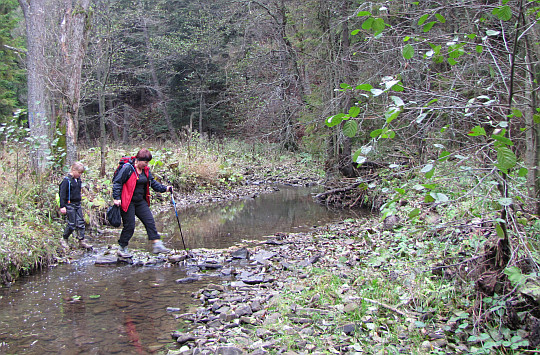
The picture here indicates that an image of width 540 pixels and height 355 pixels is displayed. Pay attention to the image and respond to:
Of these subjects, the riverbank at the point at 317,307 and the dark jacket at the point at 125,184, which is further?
the dark jacket at the point at 125,184

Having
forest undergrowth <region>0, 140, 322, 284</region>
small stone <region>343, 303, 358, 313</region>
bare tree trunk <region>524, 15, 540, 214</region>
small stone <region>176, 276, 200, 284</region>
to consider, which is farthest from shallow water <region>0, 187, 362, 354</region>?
bare tree trunk <region>524, 15, 540, 214</region>

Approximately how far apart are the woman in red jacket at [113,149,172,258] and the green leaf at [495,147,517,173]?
234 inches

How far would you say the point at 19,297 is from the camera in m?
5.47

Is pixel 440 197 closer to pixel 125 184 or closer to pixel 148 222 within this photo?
pixel 125 184

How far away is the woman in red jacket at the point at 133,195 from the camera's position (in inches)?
283

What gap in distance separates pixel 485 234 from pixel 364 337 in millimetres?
1810

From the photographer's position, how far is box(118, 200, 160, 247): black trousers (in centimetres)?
748

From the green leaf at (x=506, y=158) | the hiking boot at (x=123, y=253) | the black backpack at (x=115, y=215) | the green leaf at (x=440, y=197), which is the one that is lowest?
the hiking boot at (x=123, y=253)

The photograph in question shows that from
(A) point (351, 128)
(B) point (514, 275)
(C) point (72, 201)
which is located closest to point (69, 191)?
(C) point (72, 201)

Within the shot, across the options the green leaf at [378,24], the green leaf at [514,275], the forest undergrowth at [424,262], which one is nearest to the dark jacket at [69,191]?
the forest undergrowth at [424,262]

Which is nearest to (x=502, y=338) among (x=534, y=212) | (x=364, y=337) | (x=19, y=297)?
(x=364, y=337)

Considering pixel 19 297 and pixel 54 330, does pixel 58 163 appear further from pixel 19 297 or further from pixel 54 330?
pixel 54 330

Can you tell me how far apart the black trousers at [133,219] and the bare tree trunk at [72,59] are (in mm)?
3564

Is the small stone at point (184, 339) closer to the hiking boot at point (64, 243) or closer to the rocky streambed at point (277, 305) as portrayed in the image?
the rocky streambed at point (277, 305)
